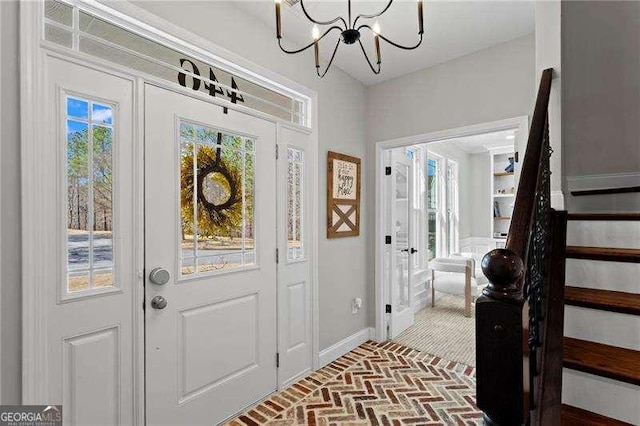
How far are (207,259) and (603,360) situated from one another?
79.9 inches

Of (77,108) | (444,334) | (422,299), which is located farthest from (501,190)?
(77,108)

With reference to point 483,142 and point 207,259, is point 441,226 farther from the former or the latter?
point 207,259

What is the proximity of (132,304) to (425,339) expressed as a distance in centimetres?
298

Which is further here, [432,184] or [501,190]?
[501,190]

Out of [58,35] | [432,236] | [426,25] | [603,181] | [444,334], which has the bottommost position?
[444,334]

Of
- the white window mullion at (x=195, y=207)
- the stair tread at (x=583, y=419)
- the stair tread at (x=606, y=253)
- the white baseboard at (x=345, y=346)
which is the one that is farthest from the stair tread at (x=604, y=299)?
the white baseboard at (x=345, y=346)

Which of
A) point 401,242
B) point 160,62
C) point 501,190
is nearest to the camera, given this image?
point 160,62

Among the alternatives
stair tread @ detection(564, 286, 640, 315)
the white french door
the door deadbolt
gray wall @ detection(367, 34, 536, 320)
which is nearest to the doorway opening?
gray wall @ detection(367, 34, 536, 320)

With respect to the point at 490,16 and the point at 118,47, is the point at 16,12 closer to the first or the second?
the point at 118,47

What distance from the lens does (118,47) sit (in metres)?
1.70

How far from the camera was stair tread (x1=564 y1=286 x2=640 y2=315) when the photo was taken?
1.24 meters

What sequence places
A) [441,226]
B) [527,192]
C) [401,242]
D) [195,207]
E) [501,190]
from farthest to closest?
[501,190] < [441,226] < [401,242] < [195,207] < [527,192]

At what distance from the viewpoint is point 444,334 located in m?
3.64

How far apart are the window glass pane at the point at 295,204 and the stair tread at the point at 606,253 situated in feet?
6.05
